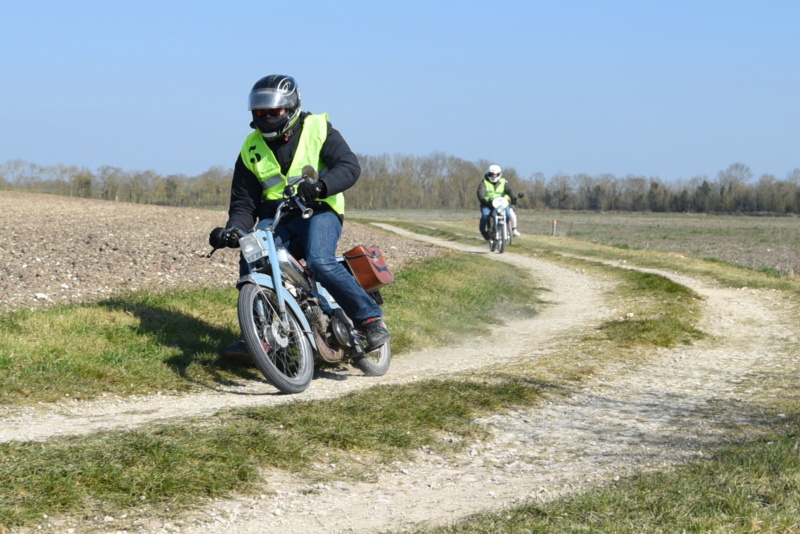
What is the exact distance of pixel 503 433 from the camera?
220 inches

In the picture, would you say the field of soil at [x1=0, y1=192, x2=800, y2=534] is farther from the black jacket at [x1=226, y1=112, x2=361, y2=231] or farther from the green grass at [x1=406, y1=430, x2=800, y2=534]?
the black jacket at [x1=226, y1=112, x2=361, y2=231]

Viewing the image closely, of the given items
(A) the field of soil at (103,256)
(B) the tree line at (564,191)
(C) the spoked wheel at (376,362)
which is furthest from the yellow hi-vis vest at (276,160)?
(B) the tree line at (564,191)

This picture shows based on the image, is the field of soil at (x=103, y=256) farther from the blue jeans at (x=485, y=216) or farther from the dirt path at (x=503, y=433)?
the dirt path at (x=503, y=433)

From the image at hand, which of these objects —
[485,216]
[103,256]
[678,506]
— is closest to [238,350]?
[678,506]

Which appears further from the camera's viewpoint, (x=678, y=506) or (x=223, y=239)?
(x=223, y=239)

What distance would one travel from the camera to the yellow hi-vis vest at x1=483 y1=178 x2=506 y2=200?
23406 millimetres

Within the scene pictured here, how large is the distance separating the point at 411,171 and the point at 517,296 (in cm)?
11286

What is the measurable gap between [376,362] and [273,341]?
1511 mm

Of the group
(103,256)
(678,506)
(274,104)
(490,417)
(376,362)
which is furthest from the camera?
(103,256)

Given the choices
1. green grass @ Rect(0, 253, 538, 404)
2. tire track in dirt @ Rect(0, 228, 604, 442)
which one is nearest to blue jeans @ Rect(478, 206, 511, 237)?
tire track in dirt @ Rect(0, 228, 604, 442)

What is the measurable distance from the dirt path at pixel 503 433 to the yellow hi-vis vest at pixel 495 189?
44.5 ft

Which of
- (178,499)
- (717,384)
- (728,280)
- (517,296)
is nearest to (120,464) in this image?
(178,499)

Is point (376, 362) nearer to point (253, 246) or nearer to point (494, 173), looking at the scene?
point (253, 246)

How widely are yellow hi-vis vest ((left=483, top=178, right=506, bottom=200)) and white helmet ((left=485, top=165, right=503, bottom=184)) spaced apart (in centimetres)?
9
